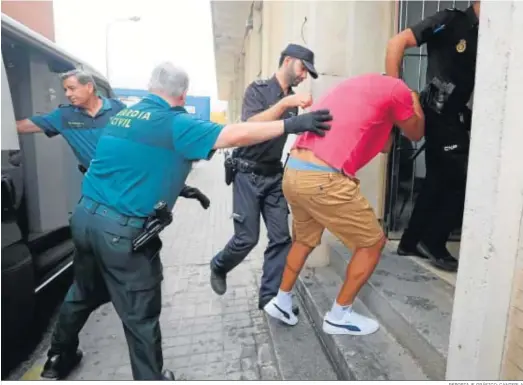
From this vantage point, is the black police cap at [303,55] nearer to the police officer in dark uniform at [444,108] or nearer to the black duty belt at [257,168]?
the police officer in dark uniform at [444,108]

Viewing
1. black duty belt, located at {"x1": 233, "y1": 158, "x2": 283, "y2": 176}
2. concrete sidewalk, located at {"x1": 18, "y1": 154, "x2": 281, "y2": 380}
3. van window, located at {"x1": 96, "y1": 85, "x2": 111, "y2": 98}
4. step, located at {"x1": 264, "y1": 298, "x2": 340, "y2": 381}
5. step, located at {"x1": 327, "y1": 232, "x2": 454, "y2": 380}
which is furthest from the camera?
van window, located at {"x1": 96, "y1": 85, "x2": 111, "y2": 98}

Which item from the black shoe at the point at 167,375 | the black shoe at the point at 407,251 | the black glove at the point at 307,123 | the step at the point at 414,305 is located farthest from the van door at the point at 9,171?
the black shoe at the point at 407,251

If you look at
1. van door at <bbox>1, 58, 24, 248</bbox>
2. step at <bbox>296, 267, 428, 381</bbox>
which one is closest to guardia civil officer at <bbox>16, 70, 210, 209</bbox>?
van door at <bbox>1, 58, 24, 248</bbox>

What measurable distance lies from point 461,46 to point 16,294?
3.09 metres

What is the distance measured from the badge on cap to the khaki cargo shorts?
4.04 feet

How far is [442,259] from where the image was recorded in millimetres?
2953

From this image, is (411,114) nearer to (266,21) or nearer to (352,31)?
(352,31)

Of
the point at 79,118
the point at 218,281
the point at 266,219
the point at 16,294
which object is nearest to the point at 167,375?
the point at 16,294

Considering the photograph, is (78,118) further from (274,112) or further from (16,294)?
(274,112)

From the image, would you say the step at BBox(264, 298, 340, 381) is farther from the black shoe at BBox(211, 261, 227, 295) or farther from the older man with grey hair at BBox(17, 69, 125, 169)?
the older man with grey hair at BBox(17, 69, 125, 169)

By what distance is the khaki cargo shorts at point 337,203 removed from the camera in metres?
2.18

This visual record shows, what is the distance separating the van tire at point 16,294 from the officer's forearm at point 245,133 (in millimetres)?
1316

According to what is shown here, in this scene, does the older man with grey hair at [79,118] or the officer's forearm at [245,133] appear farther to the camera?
the older man with grey hair at [79,118]

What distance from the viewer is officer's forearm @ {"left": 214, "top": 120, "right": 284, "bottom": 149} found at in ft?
6.17
